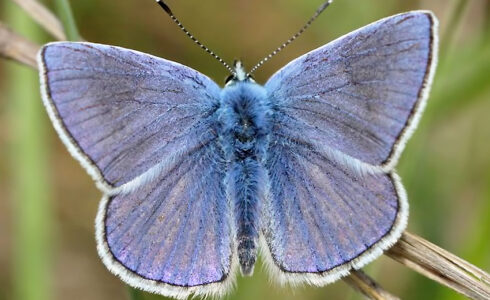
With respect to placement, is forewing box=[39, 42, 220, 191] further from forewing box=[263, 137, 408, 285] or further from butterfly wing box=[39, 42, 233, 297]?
forewing box=[263, 137, 408, 285]

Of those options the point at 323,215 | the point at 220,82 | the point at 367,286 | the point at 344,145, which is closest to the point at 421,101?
the point at 344,145

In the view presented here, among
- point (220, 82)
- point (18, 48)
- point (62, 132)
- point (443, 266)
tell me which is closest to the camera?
point (443, 266)

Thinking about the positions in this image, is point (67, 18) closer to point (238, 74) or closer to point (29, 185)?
point (238, 74)

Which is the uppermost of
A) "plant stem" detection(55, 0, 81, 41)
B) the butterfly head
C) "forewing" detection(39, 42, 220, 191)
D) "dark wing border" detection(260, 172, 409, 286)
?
"plant stem" detection(55, 0, 81, 41)

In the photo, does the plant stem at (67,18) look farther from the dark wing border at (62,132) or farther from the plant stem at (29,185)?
the plant stem at (29,185)

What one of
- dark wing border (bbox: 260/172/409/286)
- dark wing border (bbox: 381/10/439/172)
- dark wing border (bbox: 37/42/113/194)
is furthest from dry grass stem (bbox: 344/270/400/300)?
dark wing border (bbox: 37/42/113/194)

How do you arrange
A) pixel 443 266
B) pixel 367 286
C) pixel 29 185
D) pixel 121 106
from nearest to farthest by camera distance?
pixel 443 266, pixel 367 286, pixel 121 106, pixel 29 185

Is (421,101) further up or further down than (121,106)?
further down

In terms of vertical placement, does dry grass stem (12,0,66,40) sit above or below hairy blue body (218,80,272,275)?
above

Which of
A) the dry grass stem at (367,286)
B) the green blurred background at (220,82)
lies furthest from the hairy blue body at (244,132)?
the green blurred background at (220,82)
